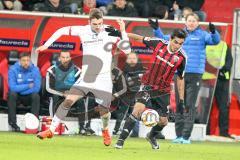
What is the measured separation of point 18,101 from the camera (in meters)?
18.4

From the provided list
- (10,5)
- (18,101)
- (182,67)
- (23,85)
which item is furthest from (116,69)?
(182,67)

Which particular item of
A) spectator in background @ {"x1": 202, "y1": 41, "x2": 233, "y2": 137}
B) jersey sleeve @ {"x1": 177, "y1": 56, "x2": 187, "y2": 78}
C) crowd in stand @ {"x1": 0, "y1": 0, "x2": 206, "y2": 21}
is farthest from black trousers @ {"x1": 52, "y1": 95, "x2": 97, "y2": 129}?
jersey sleeve @ {"x1": 177, "y1": 56, "x2": 187, "y2": 78}

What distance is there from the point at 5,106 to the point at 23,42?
4.89 feet

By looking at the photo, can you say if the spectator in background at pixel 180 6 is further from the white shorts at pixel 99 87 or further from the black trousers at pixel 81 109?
the white shorts at pixel 99 87

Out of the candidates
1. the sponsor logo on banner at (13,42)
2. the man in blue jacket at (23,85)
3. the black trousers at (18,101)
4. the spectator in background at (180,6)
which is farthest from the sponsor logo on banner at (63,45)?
the spectator in background at (180,6)

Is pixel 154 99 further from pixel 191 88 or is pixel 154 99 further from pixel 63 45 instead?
pixel 63 45

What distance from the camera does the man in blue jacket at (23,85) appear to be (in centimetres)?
1809

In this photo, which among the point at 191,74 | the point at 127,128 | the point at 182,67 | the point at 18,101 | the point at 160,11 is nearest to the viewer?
the point at 127,128

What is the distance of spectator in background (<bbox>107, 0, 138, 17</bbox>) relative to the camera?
63.9ft

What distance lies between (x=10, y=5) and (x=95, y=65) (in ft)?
16.7

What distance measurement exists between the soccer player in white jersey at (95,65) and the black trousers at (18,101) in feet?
10.1

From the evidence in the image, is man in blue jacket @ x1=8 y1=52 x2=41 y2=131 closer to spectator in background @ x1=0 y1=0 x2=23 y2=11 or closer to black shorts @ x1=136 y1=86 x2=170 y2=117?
spectator in background @ x1=0 y1=0 x2=23 y2=11

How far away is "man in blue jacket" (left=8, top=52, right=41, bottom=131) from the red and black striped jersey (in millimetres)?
4332

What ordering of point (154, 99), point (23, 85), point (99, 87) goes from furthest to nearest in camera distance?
point (23, 85)
point (99, 87)
point (154, 99)
